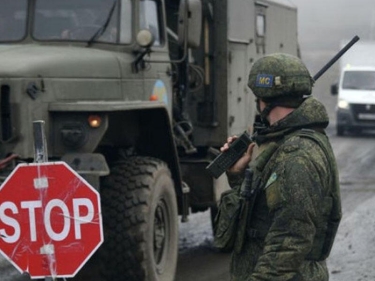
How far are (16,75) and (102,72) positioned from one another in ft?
2.73

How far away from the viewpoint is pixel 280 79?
154 inches

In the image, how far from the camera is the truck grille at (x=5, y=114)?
6.98 m

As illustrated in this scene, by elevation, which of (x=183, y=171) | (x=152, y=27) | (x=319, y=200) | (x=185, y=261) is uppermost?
(x=152, y=27)

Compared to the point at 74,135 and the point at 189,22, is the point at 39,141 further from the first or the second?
the point at 189,22

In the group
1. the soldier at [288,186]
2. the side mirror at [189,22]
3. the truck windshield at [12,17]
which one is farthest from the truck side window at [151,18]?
the soldier at [288,186]

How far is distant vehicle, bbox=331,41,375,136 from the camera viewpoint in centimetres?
2492

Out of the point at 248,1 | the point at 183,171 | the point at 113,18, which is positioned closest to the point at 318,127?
the point at 113,18

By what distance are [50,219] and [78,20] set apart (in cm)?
311

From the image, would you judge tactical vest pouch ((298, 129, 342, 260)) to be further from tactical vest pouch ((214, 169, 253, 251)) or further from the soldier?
tactical vest pouch ((214, 169, 253, 251))

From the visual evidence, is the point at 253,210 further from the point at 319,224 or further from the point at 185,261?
the point at 185,261

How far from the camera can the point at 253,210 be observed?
3.94 metres

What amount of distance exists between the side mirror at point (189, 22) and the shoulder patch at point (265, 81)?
4.20 meters

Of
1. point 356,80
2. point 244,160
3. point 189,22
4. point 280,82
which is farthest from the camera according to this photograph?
point 356,80

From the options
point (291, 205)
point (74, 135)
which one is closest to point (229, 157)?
point (291, 205)
